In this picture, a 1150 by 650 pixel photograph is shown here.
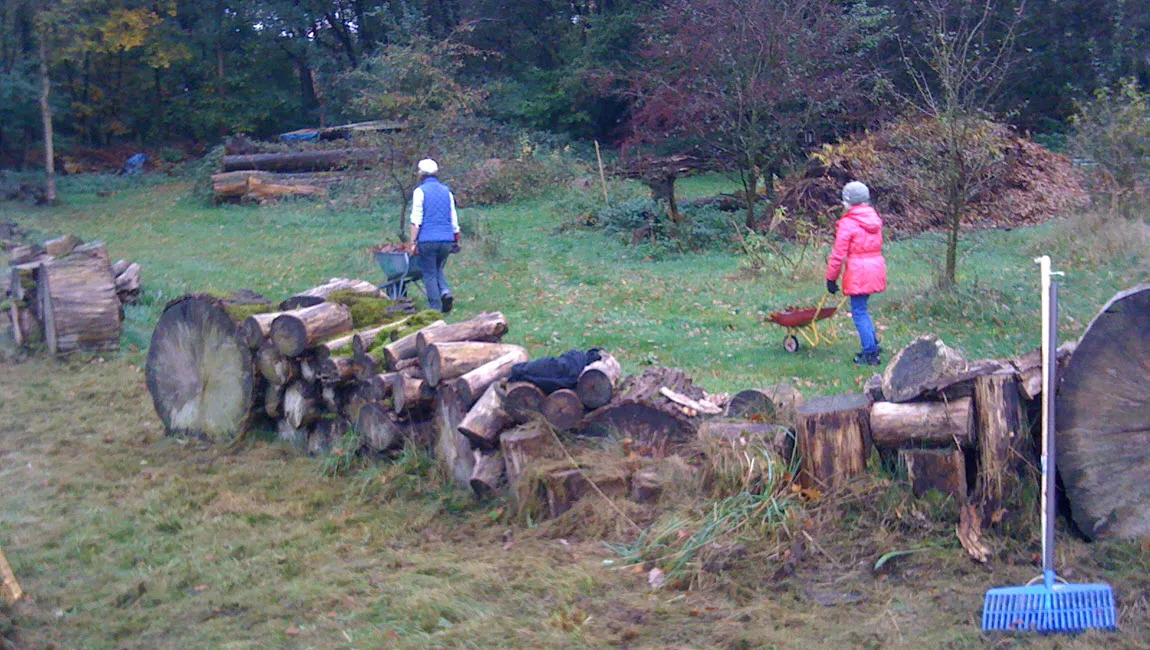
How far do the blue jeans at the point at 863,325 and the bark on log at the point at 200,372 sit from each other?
500 cm

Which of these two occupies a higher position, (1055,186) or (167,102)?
(167,102)

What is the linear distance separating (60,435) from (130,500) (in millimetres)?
1881

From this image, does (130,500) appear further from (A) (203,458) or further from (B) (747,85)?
(B) (747,85)

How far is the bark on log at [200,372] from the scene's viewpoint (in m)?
7.40

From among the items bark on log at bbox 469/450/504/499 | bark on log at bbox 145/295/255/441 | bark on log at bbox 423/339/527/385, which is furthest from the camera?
bark on log at bbox 145/295/255/441

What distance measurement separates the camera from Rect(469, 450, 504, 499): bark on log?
235 inches

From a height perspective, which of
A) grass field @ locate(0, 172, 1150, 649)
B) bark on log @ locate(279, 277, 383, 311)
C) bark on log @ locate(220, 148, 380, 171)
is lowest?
grass field @ locate(0, 172, 1150, 649)

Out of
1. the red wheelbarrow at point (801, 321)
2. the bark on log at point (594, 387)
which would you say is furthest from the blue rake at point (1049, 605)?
the red wheelbarrow at point (801, 321)

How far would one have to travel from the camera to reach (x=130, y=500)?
6.44m

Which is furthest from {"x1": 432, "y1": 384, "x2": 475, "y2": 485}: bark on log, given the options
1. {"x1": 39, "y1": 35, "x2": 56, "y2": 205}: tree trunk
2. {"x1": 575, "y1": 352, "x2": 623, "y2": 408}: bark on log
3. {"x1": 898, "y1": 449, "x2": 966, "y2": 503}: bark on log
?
{"x1": 39, "y1": 35, "x2": 56, "y2": 205}: tree trunk

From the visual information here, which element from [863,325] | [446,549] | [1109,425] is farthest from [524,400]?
[863,325]

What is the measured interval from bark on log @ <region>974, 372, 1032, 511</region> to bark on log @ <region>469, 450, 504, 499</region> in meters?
2.57

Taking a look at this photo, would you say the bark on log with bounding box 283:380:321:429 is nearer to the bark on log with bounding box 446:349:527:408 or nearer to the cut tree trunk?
the bark on log with bounding box 446:349:527:408

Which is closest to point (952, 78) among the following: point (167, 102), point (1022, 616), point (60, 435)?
point (1022, 616)
